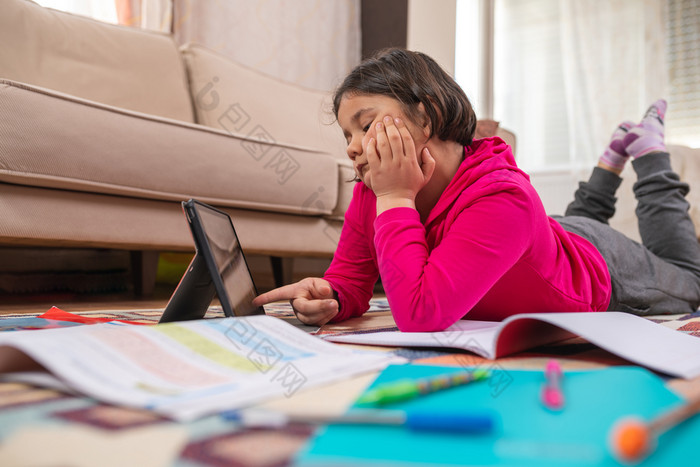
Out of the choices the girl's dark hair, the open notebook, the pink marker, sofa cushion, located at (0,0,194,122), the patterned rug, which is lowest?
the open notebook

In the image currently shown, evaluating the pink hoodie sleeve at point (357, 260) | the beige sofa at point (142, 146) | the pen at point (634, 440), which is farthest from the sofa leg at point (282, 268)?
the pen at point (634, 440)

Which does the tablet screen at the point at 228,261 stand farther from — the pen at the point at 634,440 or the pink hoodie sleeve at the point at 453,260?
the pen at the point at 634,440

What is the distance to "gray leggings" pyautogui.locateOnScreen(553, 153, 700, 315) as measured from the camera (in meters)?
1.11

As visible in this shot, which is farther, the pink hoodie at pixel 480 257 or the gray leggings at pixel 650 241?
the gray leggings at pixel 650 241

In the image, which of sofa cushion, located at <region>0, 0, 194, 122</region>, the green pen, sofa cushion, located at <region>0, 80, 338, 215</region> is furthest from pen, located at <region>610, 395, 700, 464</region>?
sofa cushion, located at <region>0, 0, 194, 122</region>

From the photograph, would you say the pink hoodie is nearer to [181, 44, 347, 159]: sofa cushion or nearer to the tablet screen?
the tablet screen

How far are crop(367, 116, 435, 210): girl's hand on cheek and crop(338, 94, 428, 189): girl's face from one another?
22mm

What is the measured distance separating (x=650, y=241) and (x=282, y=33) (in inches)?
83.1

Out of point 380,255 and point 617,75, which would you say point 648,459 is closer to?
point 380,255

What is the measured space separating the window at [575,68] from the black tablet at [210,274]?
8.36ft

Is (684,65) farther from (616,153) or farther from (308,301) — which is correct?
(308,301)

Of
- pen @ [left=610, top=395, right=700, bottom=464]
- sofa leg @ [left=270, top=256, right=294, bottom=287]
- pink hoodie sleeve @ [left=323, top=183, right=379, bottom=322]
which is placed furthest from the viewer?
sofa leg @ [left=270, top=256, right=294, bottom=287]

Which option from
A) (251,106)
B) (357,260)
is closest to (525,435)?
(357,260)

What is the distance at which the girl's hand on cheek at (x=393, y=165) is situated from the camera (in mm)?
764
